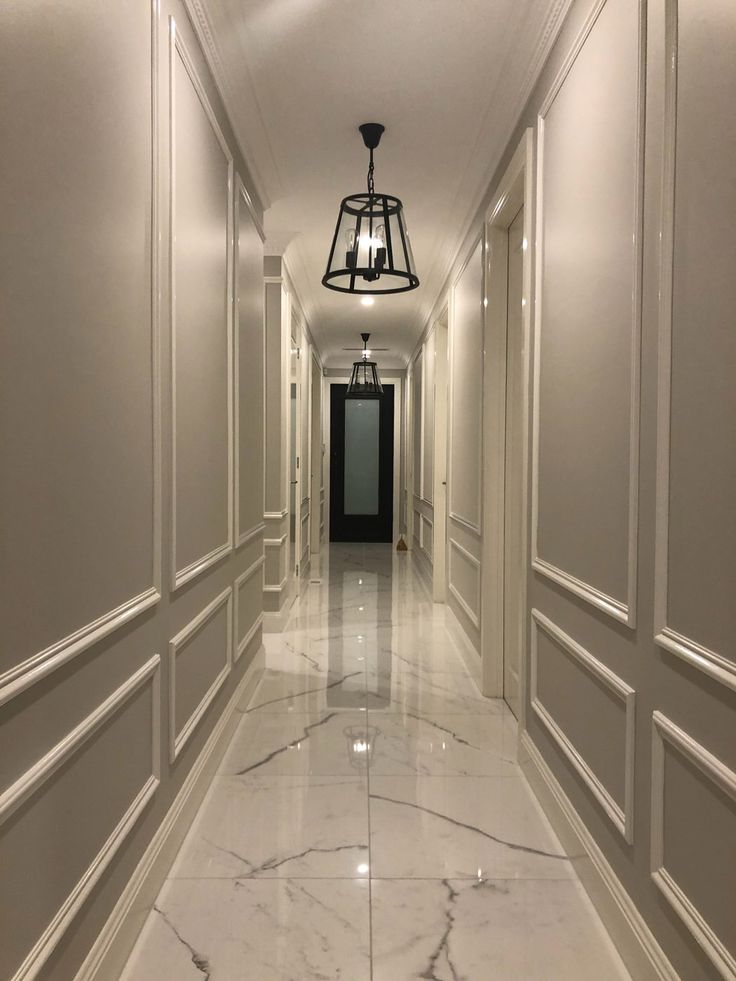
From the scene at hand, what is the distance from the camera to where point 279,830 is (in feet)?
7.82

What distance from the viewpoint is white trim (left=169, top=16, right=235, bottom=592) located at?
2.17 m

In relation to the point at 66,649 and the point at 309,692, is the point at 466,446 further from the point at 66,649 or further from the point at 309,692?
the point at 66,649

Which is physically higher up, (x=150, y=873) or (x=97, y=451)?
(x=97, y=451)

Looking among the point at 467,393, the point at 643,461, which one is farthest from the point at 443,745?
the point at 467,393

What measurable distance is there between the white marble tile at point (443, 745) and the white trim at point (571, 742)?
15.0 inches

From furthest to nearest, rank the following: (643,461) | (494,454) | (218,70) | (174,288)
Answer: (494,454), (218,70), (174,288), (643,461)

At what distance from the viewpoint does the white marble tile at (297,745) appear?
2.86 meters

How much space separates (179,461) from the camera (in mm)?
2307

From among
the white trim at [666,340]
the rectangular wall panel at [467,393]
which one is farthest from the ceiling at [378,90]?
the white trim at [666,340]

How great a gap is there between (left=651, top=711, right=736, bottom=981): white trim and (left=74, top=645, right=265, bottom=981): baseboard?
3.89ft

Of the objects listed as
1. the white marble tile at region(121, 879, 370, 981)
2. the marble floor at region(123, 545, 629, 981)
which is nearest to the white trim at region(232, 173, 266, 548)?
the marble floor at region(123, 545, 629, 981)

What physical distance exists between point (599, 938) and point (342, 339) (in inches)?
293

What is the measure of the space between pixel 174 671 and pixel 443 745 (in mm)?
1341

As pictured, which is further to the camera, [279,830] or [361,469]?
[361,469]
